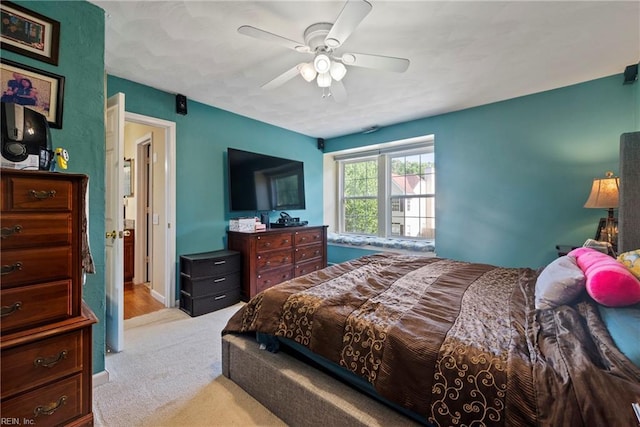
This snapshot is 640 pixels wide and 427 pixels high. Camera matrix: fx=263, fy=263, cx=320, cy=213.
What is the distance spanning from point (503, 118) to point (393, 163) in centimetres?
173

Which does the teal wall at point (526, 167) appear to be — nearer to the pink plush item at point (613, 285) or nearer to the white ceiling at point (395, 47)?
the white ceiling at point (395, 47)

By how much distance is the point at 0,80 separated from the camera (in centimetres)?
141

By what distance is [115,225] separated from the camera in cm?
214

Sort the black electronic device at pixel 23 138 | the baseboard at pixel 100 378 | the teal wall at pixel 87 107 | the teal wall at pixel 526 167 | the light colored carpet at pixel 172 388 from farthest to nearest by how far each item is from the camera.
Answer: the teal wall at pixel 526 167 < the baseboard at pixel 100 378 < the teal wall at pixel 87 107 < the light colored carpet at pixel 172 388 < the black electronic device at pixel 23 138

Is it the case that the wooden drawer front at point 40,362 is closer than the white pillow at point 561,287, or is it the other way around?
the wooden drawer front at point 40,362

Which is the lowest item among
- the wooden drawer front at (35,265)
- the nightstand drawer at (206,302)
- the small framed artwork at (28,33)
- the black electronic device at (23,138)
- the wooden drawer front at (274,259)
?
the nightstand drawer at (206,302)

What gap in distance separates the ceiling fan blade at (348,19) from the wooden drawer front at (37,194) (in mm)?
1609

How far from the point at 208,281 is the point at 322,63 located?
2.53 m

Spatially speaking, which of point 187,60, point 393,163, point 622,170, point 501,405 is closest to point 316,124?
point 393,163

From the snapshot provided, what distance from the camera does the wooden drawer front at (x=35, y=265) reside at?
1.06 meters

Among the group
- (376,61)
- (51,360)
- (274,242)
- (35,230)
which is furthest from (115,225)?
(376,61)

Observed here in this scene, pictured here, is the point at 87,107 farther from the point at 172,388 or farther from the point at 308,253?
the point at 308,253

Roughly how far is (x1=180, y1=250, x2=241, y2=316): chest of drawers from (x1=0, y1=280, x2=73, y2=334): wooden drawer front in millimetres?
1727

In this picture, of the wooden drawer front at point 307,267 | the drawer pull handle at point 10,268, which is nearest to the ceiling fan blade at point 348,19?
the drawer pull handle at point 10,268
